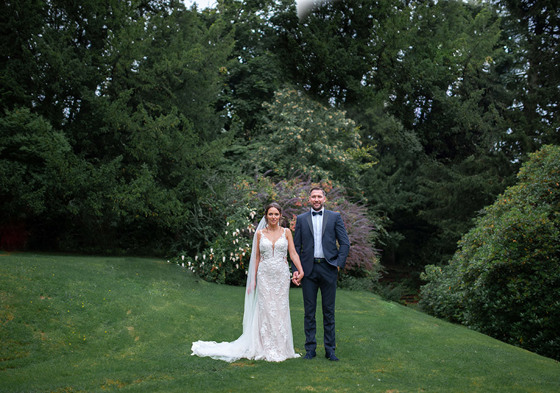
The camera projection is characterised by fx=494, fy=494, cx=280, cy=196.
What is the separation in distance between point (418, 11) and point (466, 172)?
958 cm

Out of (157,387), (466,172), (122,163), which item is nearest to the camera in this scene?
(157,387)

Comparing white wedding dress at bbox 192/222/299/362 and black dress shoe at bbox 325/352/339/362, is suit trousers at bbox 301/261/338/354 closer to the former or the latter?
black dress shoe at bbox 325/352/339/362

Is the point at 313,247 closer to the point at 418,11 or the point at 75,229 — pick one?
the point at 75,229

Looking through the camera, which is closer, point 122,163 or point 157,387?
point 157,387

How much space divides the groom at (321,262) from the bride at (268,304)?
0.63 feet

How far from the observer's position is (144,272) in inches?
488

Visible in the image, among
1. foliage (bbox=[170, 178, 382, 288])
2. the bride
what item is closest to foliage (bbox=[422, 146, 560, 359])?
foliage (bbox=[170, 178, 382, 288])

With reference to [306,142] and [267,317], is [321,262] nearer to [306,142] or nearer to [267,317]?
[267,317]

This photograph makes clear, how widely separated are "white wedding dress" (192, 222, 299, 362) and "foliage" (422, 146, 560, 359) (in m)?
5.82

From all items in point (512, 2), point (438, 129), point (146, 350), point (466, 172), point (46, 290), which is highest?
point (512, 2)

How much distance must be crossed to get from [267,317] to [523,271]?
21.6 ft

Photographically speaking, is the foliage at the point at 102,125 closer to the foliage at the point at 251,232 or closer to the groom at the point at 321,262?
the foliage at the point at 251,232

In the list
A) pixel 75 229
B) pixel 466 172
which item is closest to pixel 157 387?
pixel 75 229

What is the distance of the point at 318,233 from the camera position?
22.4ft
